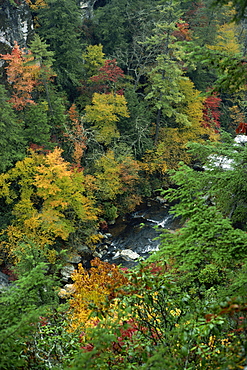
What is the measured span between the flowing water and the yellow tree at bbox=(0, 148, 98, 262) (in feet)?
10.1

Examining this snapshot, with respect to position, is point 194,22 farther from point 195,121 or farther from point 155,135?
point 155,135

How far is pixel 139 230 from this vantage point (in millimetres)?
18688

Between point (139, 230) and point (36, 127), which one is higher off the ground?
point (36, 127)

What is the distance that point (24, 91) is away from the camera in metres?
17.7

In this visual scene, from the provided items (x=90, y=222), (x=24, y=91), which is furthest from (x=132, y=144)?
(x=24, y=91)

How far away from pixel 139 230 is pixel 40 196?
7.20 meters

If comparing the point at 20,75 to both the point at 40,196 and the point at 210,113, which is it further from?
the point at 210,113

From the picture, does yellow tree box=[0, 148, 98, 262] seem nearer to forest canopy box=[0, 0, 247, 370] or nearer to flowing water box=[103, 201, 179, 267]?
forest canopy box=[0, 0, 247, 370]

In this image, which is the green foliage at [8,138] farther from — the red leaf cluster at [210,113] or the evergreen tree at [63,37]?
the red leaf cluster at [210,113]

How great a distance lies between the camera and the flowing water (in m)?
16.6

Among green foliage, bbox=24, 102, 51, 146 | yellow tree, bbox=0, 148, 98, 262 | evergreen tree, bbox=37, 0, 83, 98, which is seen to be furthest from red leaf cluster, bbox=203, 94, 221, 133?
yellow tree, bbox=0, 148, 98, 262

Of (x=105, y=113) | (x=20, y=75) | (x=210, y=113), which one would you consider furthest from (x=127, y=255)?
(x=210, y=113)

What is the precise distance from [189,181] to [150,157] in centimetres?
1739

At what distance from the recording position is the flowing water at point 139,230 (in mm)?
16625
